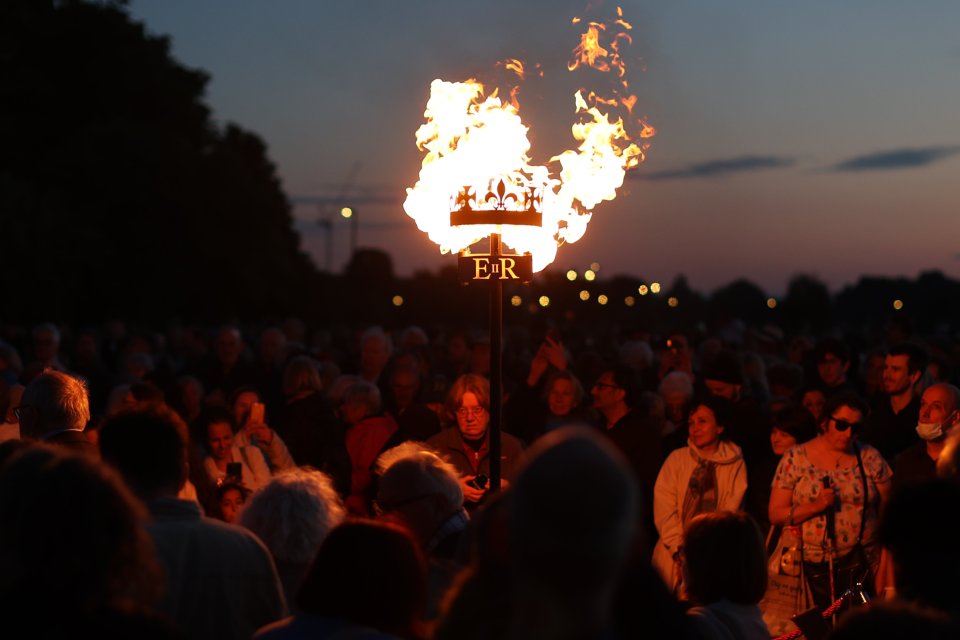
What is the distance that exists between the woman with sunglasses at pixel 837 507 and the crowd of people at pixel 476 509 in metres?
0.01

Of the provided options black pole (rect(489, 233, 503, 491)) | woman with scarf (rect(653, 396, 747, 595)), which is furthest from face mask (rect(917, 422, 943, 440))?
black pole (rect(489, 233, 503, 491))

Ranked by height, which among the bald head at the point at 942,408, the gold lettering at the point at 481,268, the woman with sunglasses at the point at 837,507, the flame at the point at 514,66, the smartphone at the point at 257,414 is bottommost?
the woman with sunglasses at the point at 837,507

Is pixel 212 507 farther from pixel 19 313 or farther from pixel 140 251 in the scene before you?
pixel 140 251

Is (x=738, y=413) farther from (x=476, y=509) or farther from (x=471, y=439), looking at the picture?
(x=476, y=509)

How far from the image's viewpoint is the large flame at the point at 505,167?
7348 millimetres

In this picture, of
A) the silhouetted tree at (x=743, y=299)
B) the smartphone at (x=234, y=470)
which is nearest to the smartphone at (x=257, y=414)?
the smartphone at (x=234, y=470)

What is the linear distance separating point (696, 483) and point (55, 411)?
167 inches

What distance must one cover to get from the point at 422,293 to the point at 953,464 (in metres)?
73.3

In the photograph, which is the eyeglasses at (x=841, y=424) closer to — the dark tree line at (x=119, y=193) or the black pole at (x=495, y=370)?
the black pole at (x=495, y=370)

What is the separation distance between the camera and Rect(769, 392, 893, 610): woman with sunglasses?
7.54 meters

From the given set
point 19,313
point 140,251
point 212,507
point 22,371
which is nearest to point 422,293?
point 140,251

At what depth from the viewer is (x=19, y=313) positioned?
107ft

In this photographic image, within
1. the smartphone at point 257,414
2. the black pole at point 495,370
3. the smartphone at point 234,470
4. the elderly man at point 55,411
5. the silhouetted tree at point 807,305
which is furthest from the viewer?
→ the silhouetted tree at point 807,305

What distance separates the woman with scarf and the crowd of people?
0.05ft
